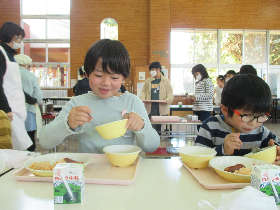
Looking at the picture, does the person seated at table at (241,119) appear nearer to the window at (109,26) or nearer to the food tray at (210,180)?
the food tray at (210,180)

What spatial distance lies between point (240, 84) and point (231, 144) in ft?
0.94

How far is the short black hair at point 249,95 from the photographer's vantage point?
43.3 inches

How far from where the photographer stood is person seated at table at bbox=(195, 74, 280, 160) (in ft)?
3.57

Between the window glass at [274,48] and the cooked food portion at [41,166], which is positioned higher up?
the window glass at [274,48]

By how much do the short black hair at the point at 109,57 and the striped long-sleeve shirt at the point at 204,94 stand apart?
3.05 metres

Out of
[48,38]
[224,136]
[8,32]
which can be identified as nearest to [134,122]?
[224,136]

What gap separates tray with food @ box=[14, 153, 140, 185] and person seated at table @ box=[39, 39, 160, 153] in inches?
5.6

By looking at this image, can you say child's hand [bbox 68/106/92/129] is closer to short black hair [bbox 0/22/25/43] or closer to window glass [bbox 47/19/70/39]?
short black hair [bbox 0/22/25/43]

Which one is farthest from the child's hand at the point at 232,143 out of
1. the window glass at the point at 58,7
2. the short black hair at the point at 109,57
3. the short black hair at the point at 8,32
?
the window glass at the point at 58,7

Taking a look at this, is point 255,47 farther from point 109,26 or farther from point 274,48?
point 109,26

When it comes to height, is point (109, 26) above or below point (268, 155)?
above

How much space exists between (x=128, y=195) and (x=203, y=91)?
3.51 metres

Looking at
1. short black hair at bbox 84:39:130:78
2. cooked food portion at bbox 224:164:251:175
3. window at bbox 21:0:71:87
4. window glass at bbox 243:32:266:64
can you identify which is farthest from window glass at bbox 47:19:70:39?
cooked food portion at bbox 224:164:251:175

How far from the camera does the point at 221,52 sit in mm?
7941
